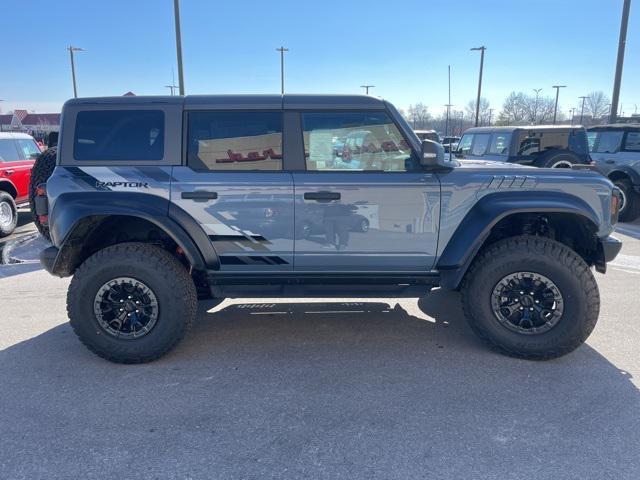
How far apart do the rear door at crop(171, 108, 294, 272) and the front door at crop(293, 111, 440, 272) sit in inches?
6.0

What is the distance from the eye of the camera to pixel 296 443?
2742 mm

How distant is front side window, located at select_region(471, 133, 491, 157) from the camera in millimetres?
11477

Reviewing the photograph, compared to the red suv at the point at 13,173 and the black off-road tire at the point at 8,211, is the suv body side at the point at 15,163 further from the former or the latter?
the black off-road tire at the point at 8,211

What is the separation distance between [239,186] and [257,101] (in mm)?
690

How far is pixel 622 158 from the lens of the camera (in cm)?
1040

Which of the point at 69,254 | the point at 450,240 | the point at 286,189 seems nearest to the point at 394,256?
the point at 450,240

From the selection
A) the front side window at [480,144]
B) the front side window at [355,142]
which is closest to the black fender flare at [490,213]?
the front side window at [355,142]

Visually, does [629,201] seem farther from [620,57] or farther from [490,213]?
[490,213]

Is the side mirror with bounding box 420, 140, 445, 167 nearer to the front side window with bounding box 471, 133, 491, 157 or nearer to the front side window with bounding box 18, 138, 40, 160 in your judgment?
the front side window with bounding box 471, 133, 491, 157

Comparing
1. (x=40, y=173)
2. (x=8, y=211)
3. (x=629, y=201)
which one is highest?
(x=40, y=173)

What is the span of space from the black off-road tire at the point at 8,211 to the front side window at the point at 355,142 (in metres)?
7.64

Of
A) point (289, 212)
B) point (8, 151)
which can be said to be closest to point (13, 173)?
point (8, 151)

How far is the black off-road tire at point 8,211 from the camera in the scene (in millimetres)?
8820

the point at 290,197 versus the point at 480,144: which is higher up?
the point at 480,144
